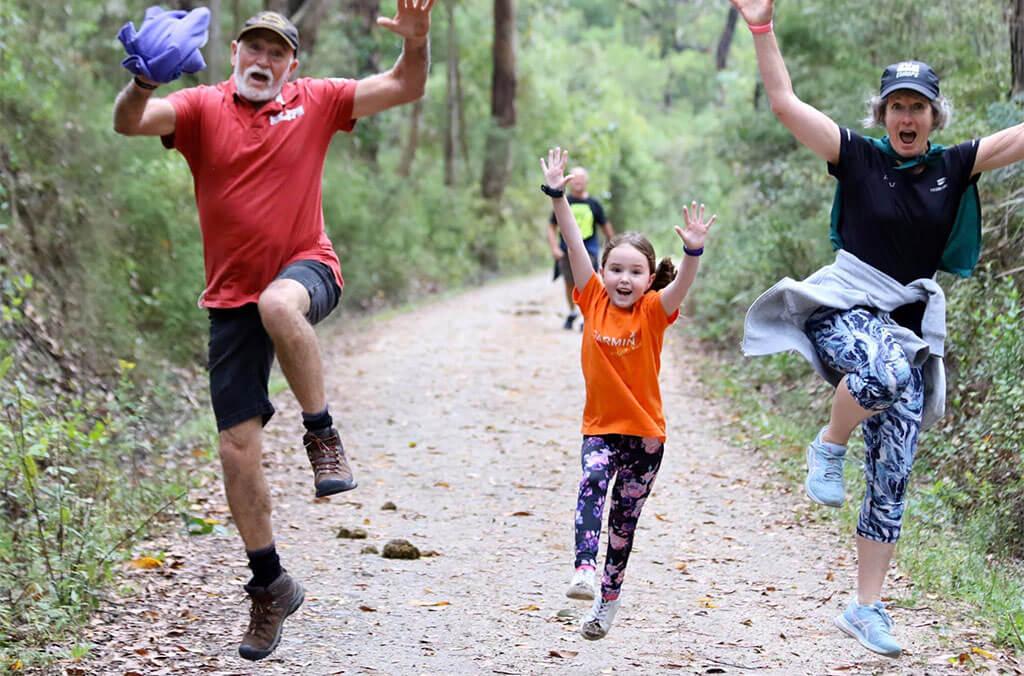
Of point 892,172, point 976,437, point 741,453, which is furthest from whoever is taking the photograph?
point 741,453

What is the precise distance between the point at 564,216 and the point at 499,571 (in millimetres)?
2790

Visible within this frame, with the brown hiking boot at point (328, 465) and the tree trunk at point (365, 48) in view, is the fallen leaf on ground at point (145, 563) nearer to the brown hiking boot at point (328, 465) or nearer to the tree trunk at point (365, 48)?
the brown hiking boot at point (328, 465)

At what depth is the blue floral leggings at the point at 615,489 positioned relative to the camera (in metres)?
5.36

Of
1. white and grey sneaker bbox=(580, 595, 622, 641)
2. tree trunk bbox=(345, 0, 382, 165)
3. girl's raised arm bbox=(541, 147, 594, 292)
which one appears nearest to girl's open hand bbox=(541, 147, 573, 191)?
girl's raised arm bbox=(541, 147, 594, 292)

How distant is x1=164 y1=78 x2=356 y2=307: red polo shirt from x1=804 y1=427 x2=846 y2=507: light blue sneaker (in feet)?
8.10

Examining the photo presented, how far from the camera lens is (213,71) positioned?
15.4m

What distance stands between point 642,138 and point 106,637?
Answer: 4882cm

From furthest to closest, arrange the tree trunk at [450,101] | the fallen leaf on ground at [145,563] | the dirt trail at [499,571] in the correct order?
the tree trunk at [450,101] → the fallen leaf on ground at [145,563] → the dirt trail at [499,571]

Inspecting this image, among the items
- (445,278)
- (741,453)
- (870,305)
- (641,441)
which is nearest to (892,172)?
(870,305)

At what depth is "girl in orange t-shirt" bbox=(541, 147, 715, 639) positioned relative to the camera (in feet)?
17.5

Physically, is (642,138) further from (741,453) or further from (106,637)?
(106,637)

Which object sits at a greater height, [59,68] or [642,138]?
[642,138]

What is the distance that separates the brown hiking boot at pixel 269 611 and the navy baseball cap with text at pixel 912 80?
11.3ft

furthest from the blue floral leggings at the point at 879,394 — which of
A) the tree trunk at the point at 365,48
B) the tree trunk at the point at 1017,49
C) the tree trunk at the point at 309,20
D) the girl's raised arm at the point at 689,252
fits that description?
the tree trunk at the point at 365,48
